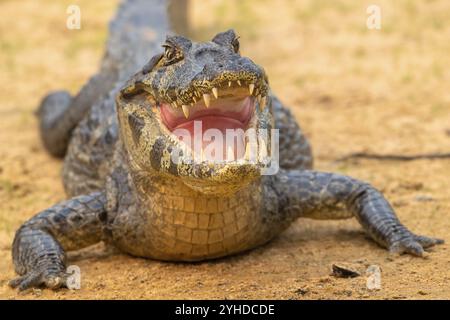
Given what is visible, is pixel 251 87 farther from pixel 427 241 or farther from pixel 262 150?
pixel 427 241

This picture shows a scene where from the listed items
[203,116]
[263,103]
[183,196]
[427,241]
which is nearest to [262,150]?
[263,103]

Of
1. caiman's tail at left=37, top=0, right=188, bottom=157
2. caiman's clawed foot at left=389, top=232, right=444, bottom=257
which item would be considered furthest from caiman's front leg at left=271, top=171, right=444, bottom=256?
caiman's tail at left=37, top=0, right=188, bottom=157

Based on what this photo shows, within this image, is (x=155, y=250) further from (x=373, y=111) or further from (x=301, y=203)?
(x=373, y=111)

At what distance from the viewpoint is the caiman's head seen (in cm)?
441

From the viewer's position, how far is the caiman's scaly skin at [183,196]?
15.0ft

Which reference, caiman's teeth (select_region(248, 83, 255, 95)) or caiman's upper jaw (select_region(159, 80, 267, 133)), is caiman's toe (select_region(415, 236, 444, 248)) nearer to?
caiman's upper jaw (select_region(159, 80, 267, 133))

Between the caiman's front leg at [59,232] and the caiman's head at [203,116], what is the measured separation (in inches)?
23.5

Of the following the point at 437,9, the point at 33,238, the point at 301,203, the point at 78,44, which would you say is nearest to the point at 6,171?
the point at 33,238

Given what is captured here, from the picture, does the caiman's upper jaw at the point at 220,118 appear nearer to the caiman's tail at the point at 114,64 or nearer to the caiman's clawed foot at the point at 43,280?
the caiman's clawed foot at the point at 43,280

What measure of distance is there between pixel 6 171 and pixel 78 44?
5064mm

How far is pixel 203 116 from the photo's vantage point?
15.6 ft

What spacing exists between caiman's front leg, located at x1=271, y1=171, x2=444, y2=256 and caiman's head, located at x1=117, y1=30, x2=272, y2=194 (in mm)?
1048
